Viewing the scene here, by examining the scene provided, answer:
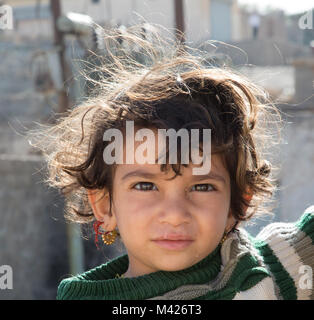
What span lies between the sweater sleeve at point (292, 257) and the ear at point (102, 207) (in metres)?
0.41

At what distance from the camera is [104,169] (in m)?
1.62

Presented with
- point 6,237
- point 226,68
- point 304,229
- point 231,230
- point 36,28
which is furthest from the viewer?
point 36,28

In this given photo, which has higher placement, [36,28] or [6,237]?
[36,28]

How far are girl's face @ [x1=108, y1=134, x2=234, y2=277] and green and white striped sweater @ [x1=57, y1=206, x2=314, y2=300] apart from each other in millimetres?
47

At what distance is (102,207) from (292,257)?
544mm

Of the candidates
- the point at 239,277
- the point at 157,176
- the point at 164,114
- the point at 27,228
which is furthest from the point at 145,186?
the point at 27,228

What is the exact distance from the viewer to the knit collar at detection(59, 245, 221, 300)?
1.43 metres

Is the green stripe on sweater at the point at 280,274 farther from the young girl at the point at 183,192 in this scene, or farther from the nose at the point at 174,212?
the nose at the point at 174,212

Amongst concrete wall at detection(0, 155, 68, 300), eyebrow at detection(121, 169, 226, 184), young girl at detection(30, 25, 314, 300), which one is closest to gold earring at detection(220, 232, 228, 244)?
young girl at detection(30, 25, 314, 300)

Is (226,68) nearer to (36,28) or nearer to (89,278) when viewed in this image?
(89,278)

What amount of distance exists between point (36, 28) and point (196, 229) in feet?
48.3

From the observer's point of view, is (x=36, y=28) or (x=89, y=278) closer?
(x=89, y=278)
